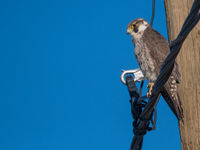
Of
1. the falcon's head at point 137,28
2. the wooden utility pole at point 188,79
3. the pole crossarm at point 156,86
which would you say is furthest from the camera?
the falcon's head at point 137,28

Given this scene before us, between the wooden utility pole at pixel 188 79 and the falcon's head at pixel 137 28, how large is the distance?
78 cm

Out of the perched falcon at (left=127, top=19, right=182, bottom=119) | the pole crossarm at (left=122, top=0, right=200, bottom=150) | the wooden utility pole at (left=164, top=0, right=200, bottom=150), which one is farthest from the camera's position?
the perched falcon at (left=127, top=19, right=182, bottom=119)

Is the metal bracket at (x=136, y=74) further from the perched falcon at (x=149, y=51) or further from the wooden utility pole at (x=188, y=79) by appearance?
the wooden utility pole at (x=188, y=79)

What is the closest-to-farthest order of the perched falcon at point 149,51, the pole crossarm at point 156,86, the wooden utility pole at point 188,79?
1. the pole crossarm at point 156,86
2. the wooden utility pole at point 188,79
3. the perched falcon at point 149,51

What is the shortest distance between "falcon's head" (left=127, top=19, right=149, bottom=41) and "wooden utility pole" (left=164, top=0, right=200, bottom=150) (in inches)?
30.9

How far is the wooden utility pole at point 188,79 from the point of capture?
1958 millimetres

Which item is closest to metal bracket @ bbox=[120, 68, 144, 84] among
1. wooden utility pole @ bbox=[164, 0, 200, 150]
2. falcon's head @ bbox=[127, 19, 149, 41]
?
falcon's head @ bbox=[127, 19, 149, 41]

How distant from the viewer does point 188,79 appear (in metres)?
2.02

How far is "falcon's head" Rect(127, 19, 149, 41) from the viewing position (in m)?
2.90

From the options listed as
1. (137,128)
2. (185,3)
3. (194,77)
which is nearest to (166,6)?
(185,3)

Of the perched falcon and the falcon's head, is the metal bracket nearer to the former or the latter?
the perched falcon

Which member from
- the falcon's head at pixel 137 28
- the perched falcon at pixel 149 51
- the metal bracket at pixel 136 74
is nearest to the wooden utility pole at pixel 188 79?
the perched falcon at pixel 149 51

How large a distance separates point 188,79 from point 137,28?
1083 mm

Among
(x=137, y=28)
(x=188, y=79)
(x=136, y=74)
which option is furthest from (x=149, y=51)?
(x=188, y=79)
